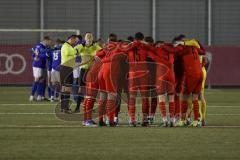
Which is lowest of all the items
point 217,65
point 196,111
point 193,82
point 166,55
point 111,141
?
point 111,141

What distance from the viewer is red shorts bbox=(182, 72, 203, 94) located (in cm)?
1759

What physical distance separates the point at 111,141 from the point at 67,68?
7330 millimetres

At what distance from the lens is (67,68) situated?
858 inches

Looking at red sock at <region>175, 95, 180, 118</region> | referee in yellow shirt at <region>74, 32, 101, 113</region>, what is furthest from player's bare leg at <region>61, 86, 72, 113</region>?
red sock at <region>175, 95, 180, 118</region>

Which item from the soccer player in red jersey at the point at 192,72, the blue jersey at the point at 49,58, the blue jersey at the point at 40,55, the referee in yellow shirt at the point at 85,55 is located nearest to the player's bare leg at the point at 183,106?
the soccer player in red jersey at the point at 192,72

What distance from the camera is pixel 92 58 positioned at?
20609 millimetres

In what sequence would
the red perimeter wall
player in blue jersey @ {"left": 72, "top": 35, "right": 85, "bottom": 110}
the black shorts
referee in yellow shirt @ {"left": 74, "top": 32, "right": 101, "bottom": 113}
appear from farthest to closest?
1. the red perimeter wall
2. the black shorts
3. player in blue jersey @ {"left": 72, "top": 35, "right": 85, "bottom": 110}
4. referee in yellow shirt @ {"left": 74, "top": 32, "right": 101, "bottom": 113}

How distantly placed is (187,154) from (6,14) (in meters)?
29.3

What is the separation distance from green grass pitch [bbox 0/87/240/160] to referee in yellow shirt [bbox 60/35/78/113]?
538 millimetres

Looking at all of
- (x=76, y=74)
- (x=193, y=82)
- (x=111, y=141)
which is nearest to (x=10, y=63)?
(x=76, y=74)

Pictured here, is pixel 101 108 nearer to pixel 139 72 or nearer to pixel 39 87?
pixel 139 72

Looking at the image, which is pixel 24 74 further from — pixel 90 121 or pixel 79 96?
pixel 90 121

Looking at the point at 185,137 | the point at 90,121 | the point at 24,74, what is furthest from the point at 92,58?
the point at 24,74

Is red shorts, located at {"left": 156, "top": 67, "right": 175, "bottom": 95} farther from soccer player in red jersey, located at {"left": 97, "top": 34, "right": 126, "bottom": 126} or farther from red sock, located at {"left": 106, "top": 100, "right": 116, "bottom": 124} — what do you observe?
red sock, located at {"left": 106, "top": 100, "right": 116, "bottom": 124}
